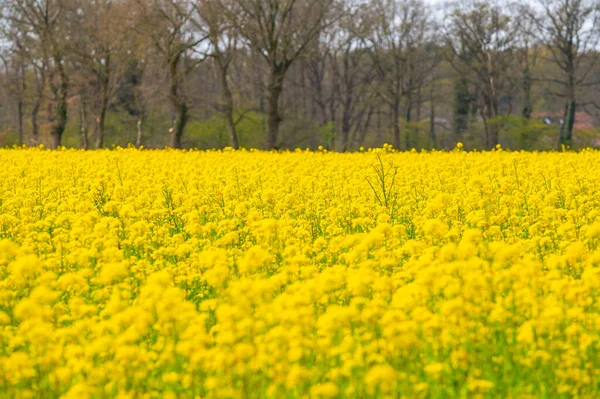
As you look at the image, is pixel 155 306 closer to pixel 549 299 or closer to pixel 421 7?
pixel 549 299

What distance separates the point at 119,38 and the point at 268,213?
73.5ft

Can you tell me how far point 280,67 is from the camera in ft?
92.9

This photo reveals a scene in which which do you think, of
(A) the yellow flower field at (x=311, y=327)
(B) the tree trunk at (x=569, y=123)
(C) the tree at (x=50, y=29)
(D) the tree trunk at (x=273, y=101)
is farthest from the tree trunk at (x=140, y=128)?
(A) the yellow flower field at (x=311, y=327)

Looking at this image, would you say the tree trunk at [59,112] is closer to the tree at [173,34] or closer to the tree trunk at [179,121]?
the tree at [173,34]

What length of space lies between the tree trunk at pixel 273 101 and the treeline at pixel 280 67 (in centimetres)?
5

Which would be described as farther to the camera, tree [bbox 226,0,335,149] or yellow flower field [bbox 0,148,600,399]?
tree [bbox 226,0,335,149]

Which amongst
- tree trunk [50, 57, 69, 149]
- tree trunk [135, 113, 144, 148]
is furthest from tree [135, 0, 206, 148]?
tree trunk [135, 113, 144, 148]

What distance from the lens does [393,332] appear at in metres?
3.54

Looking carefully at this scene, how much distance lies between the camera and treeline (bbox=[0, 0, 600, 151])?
29.2 meters

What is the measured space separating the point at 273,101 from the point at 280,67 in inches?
55.7

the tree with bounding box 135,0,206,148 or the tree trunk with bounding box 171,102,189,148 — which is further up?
the tree with bounding box 135,0,206,148

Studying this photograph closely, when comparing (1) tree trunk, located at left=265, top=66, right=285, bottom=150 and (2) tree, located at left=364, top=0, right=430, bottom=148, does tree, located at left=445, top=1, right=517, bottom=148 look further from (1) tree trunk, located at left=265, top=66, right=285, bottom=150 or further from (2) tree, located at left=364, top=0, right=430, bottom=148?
(1) tree trunk, located at left=265, top=66, right=285, bottom=150

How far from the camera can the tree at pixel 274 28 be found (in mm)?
27516

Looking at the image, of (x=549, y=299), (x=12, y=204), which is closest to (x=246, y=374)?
(x=549, y=299)
